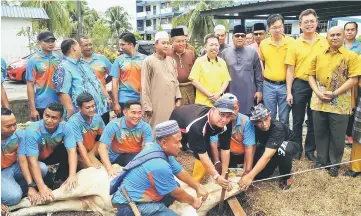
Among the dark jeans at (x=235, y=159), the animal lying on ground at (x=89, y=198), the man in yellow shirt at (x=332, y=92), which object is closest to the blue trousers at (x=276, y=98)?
the man in yellow shirt at (x=332, y=92)

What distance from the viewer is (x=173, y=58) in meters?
4.54

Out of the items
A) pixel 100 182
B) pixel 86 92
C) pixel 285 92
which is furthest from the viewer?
pixel 285 92

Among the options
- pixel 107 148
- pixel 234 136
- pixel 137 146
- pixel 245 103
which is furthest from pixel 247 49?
pixel 107 148

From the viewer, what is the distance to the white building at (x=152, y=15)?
49.0 m

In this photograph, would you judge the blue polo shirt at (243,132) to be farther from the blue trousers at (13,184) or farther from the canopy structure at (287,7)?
the canopy structure at (287,7)

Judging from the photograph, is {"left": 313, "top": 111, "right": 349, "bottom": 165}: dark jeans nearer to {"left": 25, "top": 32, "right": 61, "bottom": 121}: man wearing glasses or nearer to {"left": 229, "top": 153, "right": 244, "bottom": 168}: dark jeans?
{"left": 229, "top": 153, "right": 244, "bottom": 168}: dark jeans

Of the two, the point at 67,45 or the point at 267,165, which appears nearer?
the point at 267,165

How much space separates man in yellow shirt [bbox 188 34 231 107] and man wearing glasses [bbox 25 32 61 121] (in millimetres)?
1647

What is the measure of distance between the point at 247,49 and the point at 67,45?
84.5 inches

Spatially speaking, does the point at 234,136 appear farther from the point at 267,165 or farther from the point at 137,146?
the point at 137,146

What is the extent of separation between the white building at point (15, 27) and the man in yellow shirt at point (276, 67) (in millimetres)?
15835

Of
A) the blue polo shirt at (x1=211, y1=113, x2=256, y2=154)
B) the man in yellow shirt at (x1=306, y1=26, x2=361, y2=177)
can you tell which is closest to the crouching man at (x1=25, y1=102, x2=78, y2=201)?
the blue polo shirt at (x1=211, y1=113, x2=256, y2=154)

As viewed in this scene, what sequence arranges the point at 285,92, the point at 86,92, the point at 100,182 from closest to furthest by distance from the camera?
the point at 100,182, the point at 86,92, the point at 285,92

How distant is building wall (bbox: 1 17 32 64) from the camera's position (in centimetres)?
1780
